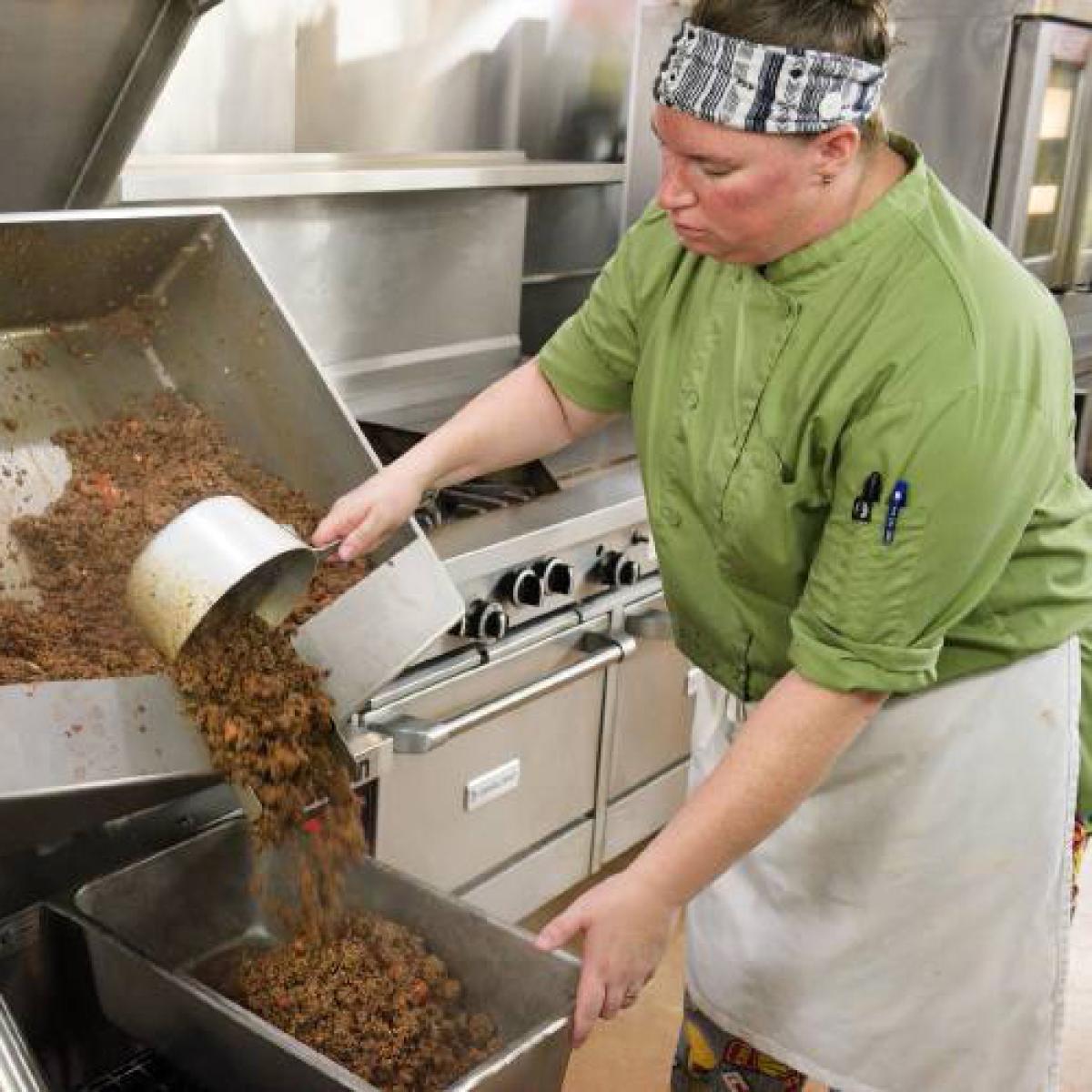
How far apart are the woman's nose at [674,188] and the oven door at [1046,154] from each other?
2.31 meters

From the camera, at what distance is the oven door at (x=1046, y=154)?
327 cm

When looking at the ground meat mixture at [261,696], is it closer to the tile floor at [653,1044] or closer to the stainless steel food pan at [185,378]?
the stainless steel food pan at [185,378]

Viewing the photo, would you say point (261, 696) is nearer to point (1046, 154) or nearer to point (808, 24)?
point (808, 24)

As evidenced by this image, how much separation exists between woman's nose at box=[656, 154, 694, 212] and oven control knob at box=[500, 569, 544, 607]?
35.6 inches

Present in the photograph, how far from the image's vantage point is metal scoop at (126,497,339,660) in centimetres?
116

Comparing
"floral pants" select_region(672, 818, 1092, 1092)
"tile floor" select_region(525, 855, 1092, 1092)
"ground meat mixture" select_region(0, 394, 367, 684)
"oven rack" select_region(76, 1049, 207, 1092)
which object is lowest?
"tile floor" select_region(525, 855, 1092, 1092)

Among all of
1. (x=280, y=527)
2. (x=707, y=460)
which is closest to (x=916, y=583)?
(x=707, y=460)

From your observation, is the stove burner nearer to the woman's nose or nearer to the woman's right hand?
the woman's right hand

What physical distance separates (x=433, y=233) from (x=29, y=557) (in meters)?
1.56

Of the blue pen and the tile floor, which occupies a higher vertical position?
the blue pen

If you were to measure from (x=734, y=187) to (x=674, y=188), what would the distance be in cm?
6

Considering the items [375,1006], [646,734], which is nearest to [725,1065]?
[375,1006]

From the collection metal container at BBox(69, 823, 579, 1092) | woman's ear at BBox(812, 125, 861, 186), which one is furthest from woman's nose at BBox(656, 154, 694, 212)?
metal container at BBox(69, 823, 579, 1092)

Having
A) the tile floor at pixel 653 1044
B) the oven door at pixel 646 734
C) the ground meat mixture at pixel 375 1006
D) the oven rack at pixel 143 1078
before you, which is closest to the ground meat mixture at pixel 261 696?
the ground meat mixture at pixel 375 1006
